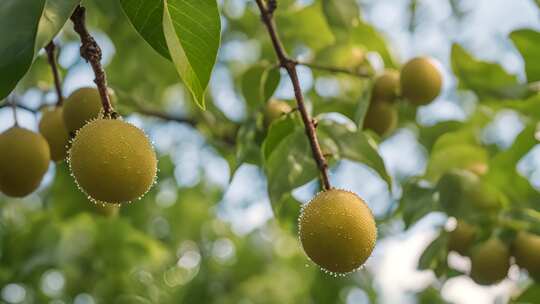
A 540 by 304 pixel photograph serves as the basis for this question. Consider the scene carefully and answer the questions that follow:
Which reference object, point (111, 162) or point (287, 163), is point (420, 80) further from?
point (111, 162)

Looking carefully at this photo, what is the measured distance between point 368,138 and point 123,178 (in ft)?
1.89

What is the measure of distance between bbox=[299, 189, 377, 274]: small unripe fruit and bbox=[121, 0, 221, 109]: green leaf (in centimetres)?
22

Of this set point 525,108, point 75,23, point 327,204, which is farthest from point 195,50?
point 525,108

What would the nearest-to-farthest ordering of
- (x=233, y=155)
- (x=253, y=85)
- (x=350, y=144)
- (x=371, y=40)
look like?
(x=350, y=144)
(x=253, y=85)
(x=371, y=40)
(x=233, y=155)

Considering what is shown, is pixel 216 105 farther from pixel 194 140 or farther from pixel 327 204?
pixel 327 204

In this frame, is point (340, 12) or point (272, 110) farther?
point (340, 12)

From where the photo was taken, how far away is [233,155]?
7.33ft

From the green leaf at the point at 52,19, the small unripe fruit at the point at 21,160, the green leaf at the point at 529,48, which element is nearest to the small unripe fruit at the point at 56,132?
the small unripe fruit at the point at 21,160

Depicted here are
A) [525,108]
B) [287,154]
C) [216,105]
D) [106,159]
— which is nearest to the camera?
[106,159]

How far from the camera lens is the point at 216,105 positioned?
2418 mm

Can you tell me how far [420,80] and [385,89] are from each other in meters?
0.08

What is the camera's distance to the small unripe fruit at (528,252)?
1.58 m

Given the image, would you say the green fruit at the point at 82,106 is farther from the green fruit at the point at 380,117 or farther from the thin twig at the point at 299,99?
the green fruit at the point at 380,117

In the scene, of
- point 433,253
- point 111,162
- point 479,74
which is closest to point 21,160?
point 111,162
